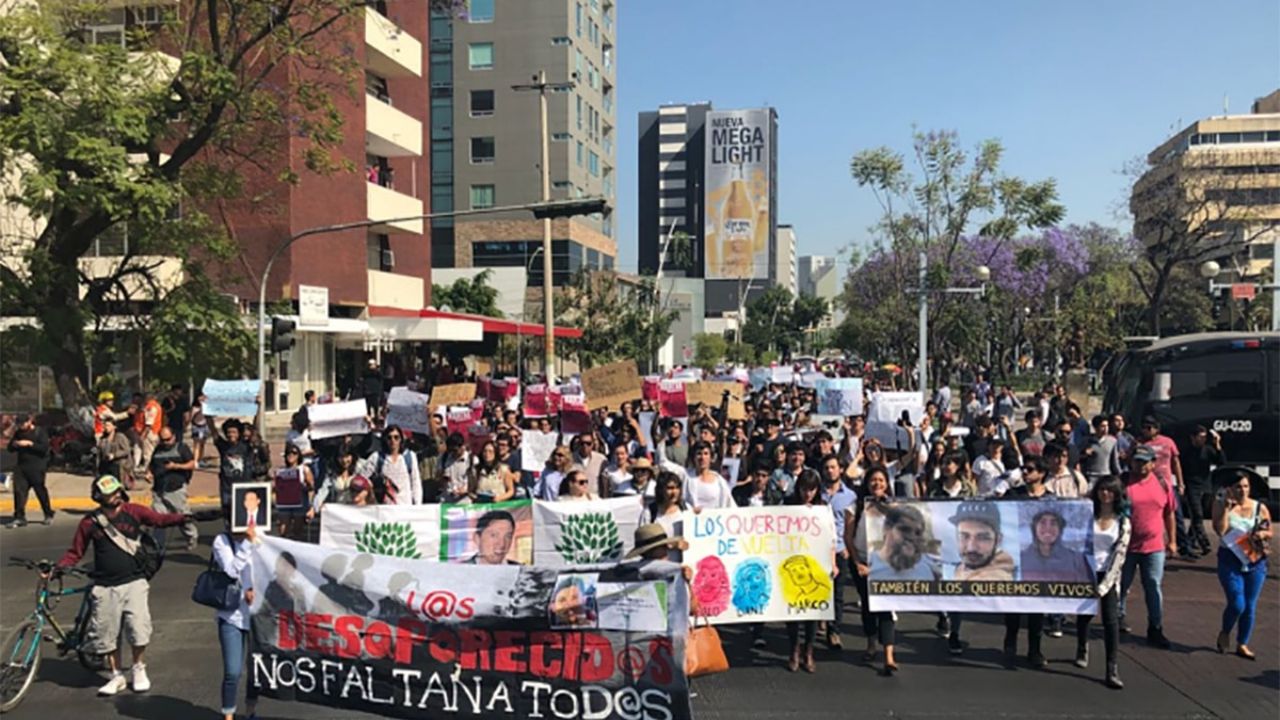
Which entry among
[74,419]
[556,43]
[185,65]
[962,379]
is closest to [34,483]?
[74,419]

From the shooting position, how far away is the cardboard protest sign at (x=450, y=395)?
18.5m

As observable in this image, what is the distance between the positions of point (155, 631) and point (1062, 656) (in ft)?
25.6

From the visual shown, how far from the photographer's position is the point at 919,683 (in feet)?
25.1

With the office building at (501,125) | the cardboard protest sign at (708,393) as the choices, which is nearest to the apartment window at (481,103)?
the office building at (501,125)

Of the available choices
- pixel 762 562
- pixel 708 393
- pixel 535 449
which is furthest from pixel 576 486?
pixel 708 393

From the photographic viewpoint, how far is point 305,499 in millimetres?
10938

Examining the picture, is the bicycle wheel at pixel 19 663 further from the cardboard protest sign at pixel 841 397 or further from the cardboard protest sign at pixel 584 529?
the cardboard protest sign at pixel 841 397

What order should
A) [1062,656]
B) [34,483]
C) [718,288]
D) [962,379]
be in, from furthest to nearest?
[718,288], [962,379], [34,483], [1062,656]

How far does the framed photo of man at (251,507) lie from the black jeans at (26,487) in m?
9.61

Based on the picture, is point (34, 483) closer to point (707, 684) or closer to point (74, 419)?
point (74, 419)

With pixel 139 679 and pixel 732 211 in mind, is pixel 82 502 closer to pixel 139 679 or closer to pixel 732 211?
pixel 139 679

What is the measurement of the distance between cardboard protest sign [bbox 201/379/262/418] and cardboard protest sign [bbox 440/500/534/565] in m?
9.30

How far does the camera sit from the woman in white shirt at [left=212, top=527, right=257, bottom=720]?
664 cm

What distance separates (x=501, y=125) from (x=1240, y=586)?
192 ft
